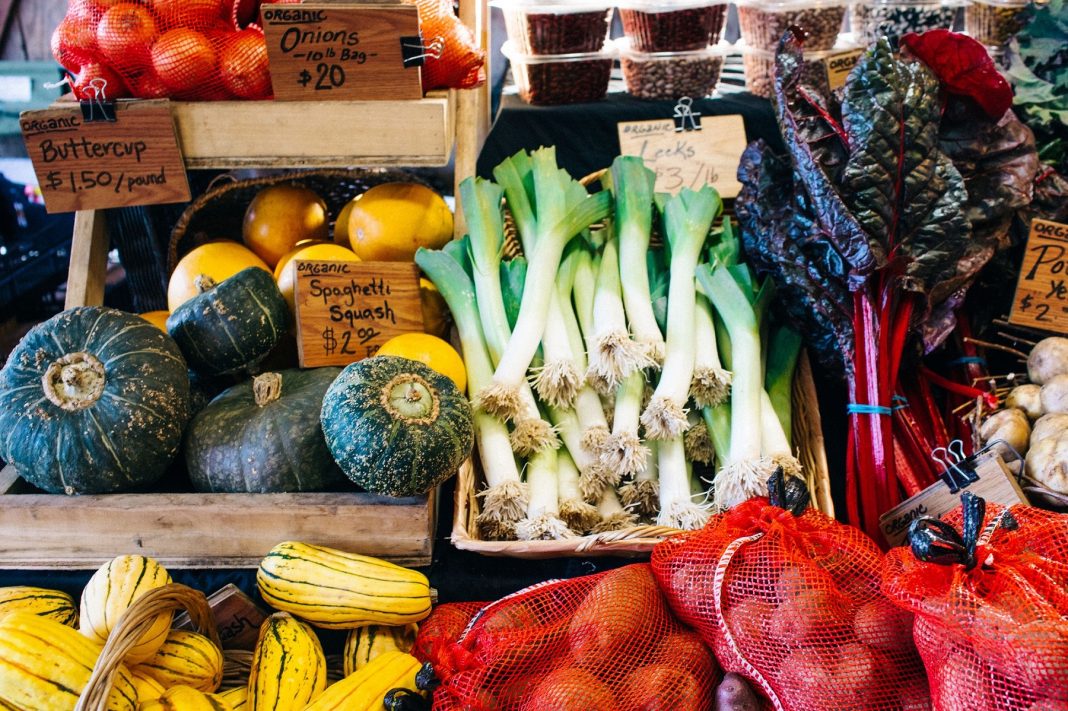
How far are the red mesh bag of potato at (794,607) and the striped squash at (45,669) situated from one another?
852 millimetres

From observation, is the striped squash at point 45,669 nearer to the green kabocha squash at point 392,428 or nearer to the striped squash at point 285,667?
the striped squash at point 285,667

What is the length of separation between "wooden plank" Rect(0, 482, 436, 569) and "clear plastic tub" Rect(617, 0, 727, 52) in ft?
5.79

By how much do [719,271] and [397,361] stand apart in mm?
827

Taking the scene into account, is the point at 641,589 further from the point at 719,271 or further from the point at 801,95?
the point at 801,95

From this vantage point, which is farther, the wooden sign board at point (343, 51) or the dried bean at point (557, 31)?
the dried bean at point (557, 31)

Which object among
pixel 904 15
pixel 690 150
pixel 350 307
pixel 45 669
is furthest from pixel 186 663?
pixel 904 15

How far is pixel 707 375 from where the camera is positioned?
1.78m

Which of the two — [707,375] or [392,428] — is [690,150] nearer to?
[707,375]

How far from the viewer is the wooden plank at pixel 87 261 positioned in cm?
201

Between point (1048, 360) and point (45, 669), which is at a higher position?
point (1048, 360)

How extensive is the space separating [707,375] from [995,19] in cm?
178

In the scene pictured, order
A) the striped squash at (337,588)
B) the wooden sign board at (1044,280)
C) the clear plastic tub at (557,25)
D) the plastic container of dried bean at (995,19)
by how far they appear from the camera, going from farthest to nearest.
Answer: the plastic container of dried bean at (995,19) → the clear plastic tub at (557,25) → the wooden sign board at (1044,280) → the striped squash at (337,588)

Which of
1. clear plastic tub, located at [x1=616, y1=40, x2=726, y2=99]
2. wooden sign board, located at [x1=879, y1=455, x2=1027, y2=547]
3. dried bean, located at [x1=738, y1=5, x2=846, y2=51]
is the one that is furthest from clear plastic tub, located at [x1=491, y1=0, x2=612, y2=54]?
wooden sign board, located at [x1=879, y1=455, x2=1027, y2=547]

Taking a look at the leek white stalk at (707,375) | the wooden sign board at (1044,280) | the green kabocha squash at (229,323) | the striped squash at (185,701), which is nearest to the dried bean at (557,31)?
the leek white stalk at (707,375)
